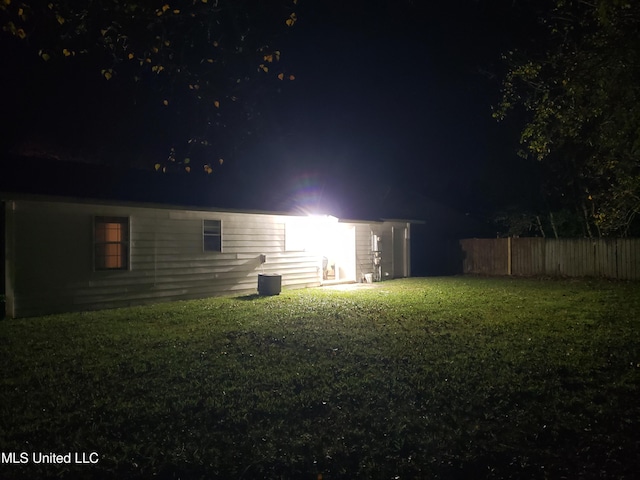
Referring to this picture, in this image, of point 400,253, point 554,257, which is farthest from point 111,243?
point 554,257

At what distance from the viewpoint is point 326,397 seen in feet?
16.9

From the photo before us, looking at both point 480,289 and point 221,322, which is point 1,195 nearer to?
point 221,322

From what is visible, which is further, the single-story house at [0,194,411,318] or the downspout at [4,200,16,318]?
the single-story house at [0,194,411,318]

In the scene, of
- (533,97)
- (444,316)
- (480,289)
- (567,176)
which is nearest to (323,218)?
(480,289)

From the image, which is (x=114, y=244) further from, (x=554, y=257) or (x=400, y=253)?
(x=554, y=257)

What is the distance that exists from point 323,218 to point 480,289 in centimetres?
532

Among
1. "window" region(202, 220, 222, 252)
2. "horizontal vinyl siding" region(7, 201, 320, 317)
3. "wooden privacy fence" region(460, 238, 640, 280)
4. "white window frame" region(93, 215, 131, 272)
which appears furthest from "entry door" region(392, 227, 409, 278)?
"white window frame" region(93, 215, 131, 272)

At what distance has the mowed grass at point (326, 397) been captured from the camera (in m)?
3.78

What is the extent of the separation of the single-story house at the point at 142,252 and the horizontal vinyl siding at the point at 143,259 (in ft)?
0.07

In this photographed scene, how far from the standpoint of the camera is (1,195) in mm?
9594

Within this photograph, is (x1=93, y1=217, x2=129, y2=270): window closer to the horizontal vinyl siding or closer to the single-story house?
the single-story house

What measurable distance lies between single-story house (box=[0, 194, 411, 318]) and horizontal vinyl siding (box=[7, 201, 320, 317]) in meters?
0.02

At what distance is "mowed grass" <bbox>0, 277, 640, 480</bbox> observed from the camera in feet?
12.4

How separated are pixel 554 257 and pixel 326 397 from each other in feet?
56.9
